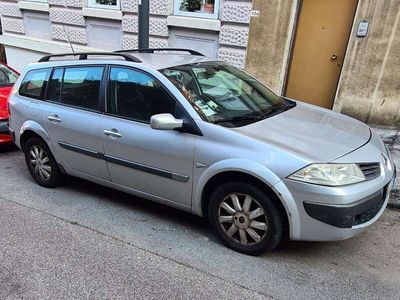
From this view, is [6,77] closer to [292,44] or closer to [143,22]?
[143,22]

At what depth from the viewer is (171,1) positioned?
313 inches

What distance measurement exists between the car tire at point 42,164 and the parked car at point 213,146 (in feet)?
0.09

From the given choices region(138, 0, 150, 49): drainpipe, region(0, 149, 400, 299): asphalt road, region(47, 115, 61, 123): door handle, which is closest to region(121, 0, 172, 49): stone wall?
region(138, 0, 150, 49): drainpipe

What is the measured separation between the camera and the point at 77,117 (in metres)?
4.00

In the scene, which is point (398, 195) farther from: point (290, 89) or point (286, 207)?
point (290, 89)

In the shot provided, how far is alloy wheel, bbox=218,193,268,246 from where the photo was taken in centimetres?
309

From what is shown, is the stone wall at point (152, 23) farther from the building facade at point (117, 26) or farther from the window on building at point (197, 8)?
the window on building at point (197, 8)

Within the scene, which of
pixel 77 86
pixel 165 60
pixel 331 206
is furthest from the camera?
pixel 77 86

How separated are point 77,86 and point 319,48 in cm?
455

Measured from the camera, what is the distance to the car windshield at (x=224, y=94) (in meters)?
3.37

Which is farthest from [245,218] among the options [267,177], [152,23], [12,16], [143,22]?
[12,16]

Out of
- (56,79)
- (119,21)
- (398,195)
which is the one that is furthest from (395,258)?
(119,21)

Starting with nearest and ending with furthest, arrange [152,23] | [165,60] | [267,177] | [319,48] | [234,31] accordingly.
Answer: [267,177], [165,60], [319,48], [234,31], [152,23]

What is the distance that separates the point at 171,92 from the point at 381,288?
232 centimetres
